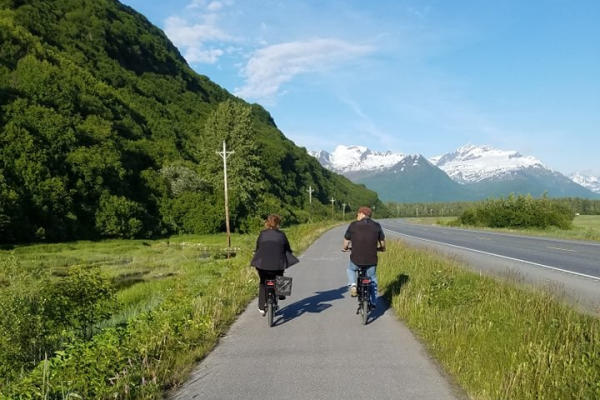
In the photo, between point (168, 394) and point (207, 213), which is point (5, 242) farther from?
point (168, 394)

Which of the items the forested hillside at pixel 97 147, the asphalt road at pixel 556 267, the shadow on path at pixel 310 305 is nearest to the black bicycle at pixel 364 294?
the shadow on path at pixel 310 305

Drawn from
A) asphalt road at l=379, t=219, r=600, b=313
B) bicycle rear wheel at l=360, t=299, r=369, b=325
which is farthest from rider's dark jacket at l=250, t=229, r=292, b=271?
asphalt road at l=379, t=219, r=600, b=313

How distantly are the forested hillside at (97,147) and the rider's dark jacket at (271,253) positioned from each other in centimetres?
4079

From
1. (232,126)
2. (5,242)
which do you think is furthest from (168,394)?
(232,126)

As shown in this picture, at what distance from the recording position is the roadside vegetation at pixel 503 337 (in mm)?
4691

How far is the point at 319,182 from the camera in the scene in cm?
16450

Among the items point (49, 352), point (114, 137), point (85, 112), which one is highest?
point (85, 112)

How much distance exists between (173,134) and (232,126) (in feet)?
71.2

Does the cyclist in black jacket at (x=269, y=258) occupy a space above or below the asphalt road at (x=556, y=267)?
above

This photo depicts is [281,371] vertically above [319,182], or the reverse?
[319,182]

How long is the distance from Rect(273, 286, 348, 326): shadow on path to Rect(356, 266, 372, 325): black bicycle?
4.24 feet

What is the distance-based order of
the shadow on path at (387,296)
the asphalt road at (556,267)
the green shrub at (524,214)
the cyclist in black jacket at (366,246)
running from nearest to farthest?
the cyclist in black jacket at (366,246) → the shadow on path at (387,296) → the asphalt road at (556,267) → the green shrub at (524,214)

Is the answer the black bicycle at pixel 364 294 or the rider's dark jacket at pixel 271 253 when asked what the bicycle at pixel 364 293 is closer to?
the black bicycle at pixel 364 294

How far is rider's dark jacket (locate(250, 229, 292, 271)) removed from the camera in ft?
28.5
